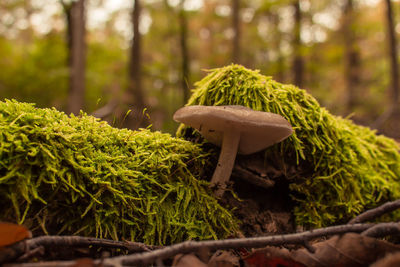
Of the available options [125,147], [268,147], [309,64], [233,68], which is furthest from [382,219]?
[309,64]

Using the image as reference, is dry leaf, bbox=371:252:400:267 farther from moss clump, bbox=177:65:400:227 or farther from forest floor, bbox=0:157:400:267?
moss clump, bbox=177:65:400:227

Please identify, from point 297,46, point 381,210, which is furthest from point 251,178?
point 297,46

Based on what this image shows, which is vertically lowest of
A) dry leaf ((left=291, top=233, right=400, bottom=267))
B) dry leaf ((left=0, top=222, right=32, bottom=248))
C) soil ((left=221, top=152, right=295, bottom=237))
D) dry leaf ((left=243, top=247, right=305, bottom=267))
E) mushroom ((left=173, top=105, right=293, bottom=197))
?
soil ((left=221, top=152, right=295, bottom=237))

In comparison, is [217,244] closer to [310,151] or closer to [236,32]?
[310,151]

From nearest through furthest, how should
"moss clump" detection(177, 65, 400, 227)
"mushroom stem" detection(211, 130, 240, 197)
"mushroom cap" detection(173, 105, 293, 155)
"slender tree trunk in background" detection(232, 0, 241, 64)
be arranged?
"mushroom cap" detection(173, 105, 293, 155) < "mushroom stem" detection(211, 130, 240, 197) < "moss clump" detection(177, 65, 400, 227) < "slender tree trunk in background" detection(232, 0, 241, 64)

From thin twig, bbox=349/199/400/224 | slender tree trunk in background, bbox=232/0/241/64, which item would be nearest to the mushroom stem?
thin twig, bbox=349/199/400/224

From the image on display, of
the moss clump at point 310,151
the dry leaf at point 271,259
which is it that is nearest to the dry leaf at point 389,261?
the dry leaf at point 271,259

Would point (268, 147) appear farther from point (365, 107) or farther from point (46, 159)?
point (365, 107)
